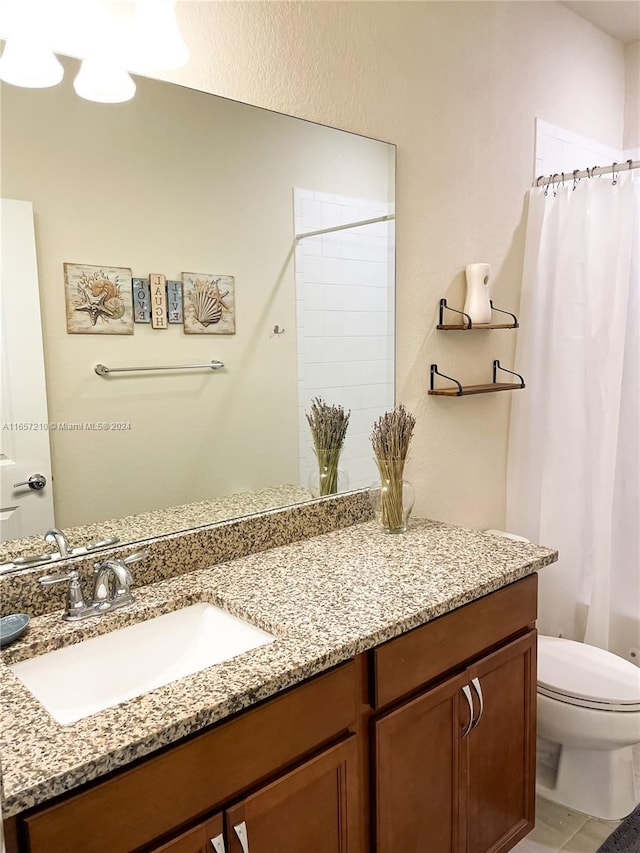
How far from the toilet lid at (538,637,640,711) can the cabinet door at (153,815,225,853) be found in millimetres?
1238

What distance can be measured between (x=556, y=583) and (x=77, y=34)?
2.38 meters

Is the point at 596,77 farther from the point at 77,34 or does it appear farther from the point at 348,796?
the point at 348,796

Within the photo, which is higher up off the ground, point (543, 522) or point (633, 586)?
point (543, 522)

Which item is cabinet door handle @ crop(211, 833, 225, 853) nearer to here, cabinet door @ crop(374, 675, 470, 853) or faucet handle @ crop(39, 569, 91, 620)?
cabinet door @ crop(374, 675, 470, 853)

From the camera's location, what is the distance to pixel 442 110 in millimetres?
2166

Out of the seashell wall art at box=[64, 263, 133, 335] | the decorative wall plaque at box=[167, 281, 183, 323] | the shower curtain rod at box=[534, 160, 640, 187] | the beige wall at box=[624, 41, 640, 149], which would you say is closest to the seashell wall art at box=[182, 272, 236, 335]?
the decorative wall plaque at box=[167, 281, 183, 323]

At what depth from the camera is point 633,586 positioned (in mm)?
2541

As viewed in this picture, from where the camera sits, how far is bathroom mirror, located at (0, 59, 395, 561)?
55.4 inches

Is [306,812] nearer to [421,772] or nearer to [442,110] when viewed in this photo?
[421,772]

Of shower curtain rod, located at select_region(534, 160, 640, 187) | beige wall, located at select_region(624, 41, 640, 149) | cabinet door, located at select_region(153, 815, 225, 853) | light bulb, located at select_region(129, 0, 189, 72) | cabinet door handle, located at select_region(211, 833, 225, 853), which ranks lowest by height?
cabinet door handle, located at select_region(211, 833, 225, 853)

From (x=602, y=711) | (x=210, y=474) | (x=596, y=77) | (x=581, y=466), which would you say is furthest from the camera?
(x=596, y=77)

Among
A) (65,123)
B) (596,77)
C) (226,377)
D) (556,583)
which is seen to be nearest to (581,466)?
(556,583)

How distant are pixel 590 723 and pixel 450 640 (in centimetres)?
71

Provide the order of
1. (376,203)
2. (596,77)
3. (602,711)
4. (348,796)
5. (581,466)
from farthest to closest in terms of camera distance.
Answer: (596,77) → (581,466) → (376,203) → (602,711) → (348,796)
